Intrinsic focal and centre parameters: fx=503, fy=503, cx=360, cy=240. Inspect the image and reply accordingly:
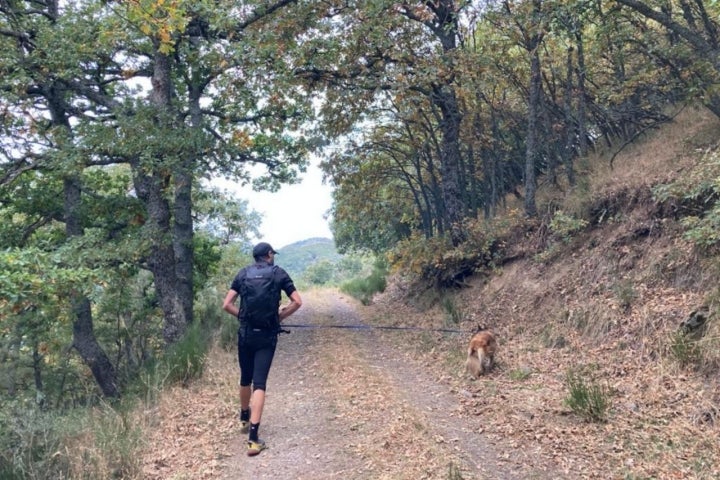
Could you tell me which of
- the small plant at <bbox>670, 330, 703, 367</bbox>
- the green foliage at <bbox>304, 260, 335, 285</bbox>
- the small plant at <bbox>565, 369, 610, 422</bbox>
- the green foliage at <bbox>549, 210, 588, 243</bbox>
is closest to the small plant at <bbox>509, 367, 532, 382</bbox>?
the small plant at <bbox>565, 369, 610, 422</bbox>

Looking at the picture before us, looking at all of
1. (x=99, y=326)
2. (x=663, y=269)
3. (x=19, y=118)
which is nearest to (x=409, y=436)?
(x=663, y=269)

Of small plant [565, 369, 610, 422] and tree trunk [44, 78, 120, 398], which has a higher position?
tree trunk [44, 78, 120, 398]

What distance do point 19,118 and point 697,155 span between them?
1405 centimetres

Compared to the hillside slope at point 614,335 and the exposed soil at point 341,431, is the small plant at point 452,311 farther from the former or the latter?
the exposed soil at point 341,431

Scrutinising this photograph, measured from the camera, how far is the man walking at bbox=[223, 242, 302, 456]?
16.8 feet

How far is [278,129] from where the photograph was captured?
11.8 metres

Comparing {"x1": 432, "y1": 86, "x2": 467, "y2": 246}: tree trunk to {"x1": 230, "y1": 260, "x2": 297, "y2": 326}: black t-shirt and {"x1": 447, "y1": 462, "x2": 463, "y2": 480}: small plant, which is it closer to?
{"x1": 230, "y1": 260, "x2": 297, "y2": 326}: black t-shirt

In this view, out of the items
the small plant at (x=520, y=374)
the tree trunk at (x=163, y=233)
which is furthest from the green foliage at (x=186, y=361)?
the small plant at (x=520, y=374)

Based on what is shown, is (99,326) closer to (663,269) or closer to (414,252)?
(414,252)

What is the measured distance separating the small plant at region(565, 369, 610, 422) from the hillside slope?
6cm

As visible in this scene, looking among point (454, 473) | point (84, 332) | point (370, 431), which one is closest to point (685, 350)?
point (454, 473)

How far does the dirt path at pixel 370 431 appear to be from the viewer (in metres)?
4.45

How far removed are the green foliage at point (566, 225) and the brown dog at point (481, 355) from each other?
293cm

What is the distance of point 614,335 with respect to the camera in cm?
660
